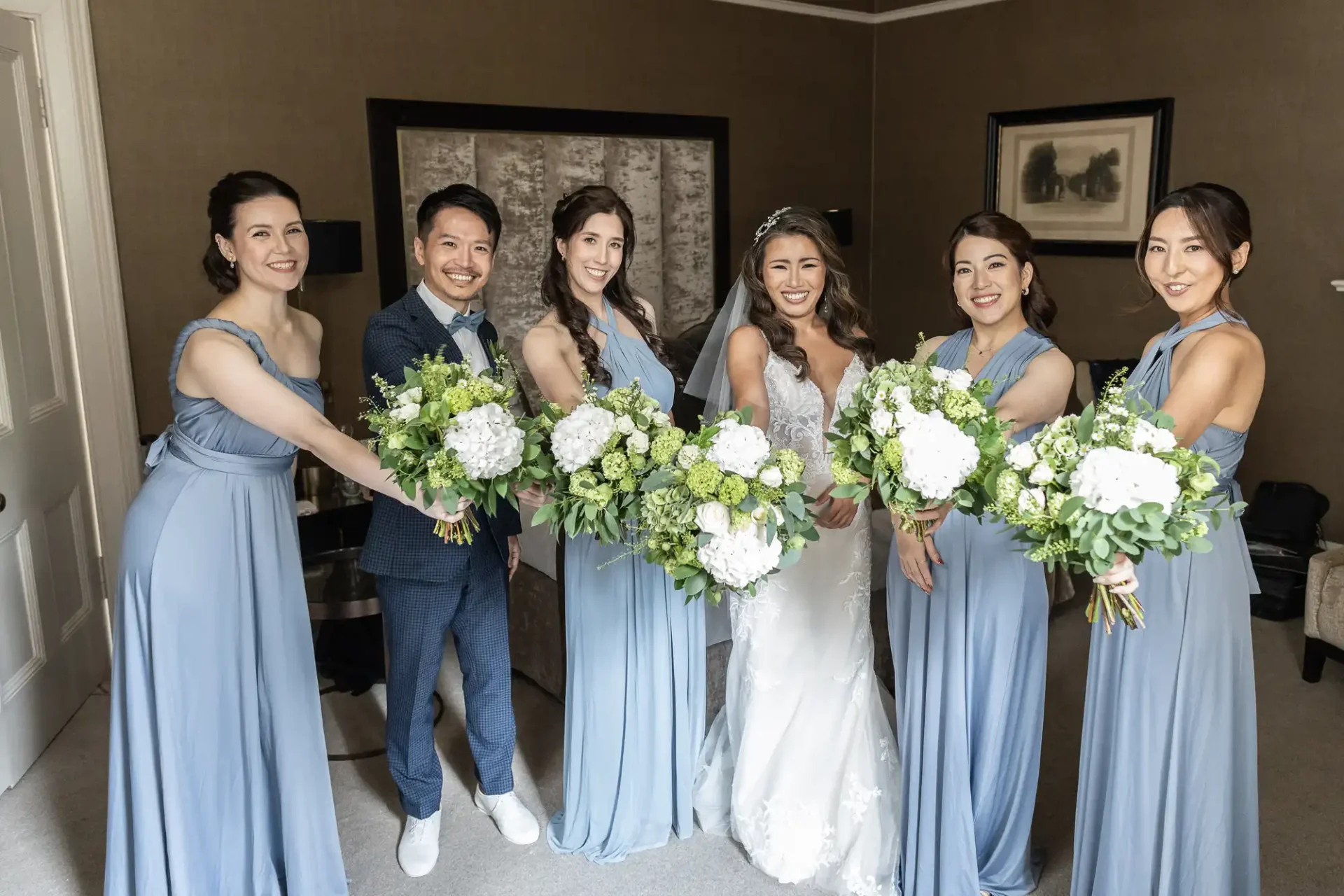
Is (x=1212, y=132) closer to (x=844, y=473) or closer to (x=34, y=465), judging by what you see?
(x=844, y=473)

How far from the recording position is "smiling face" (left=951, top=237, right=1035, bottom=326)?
8.97ft

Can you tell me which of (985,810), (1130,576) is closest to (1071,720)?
(985,810)

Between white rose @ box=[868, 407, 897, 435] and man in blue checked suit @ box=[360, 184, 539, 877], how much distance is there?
45.6 inches

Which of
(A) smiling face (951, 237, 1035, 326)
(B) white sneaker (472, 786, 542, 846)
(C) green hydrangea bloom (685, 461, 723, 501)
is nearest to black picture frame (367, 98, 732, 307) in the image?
(B) white sneaker (472, 786, 542, 846)

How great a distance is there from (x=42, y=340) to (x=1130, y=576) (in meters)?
3.77

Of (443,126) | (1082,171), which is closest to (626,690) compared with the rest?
(443,126)

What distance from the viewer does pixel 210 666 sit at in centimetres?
261

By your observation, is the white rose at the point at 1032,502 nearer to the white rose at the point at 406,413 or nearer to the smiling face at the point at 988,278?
the smiling face at the point at 988,278

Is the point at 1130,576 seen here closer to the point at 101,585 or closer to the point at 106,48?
the point at 101,585

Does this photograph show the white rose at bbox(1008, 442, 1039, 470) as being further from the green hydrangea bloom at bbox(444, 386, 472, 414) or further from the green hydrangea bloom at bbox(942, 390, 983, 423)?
the green hydrangea bloom at bbox(444, 386, 472, 414)

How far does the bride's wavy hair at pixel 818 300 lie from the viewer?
297 cm

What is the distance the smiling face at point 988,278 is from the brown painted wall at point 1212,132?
136 inches

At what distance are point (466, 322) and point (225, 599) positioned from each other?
933mm

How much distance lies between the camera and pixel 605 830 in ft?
10.4
